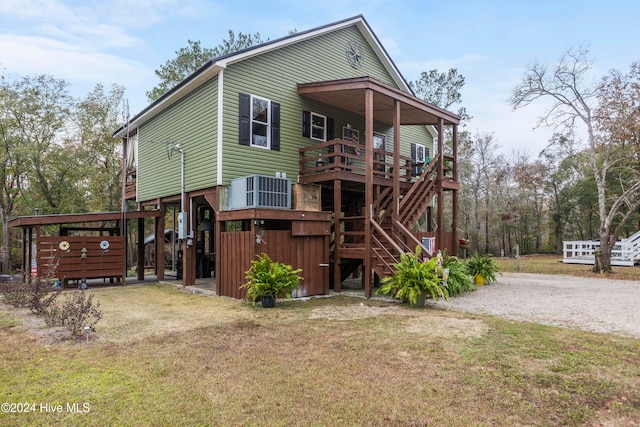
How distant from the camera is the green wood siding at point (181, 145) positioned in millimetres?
11008

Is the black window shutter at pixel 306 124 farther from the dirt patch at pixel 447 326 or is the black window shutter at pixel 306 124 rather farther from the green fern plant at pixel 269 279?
the dirt patch at pixel 447 326

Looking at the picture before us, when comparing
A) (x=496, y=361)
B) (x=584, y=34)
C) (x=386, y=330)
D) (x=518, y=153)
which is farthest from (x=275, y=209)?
(x=518, y=153)

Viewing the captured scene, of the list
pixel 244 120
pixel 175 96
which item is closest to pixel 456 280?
pixel 244 120

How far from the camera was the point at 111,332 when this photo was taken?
637cm

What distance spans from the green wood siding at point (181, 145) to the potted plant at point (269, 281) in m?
3.35

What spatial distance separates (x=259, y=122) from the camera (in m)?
11.3

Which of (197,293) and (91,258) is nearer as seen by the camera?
(197,293)

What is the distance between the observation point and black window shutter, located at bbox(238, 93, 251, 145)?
10922mm

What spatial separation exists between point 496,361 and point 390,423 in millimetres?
2124

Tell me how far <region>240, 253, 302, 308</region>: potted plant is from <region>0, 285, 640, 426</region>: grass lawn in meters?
1.23

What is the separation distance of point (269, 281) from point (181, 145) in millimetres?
6372

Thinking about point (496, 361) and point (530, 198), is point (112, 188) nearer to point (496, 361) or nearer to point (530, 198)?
point (496, 361)

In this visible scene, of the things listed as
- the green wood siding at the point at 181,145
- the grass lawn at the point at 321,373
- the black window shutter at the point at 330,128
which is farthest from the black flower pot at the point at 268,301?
the black window shutter at the point at 330,128

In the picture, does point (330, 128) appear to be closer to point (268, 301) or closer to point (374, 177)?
point (374, 177)
